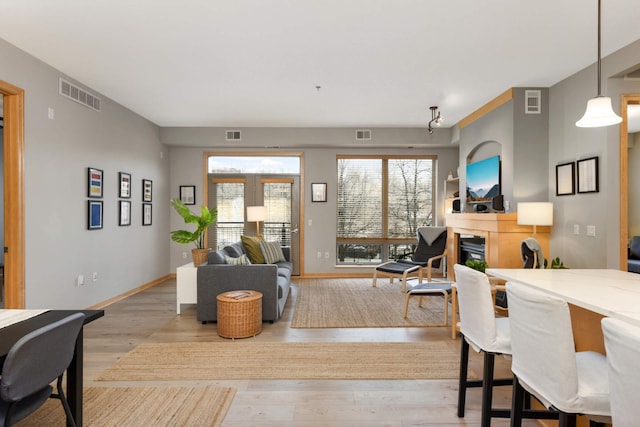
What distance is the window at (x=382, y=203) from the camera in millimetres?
6871

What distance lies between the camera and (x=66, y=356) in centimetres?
159

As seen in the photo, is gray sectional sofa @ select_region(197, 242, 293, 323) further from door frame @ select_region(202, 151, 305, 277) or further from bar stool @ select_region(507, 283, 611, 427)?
door frame @ select_region(202, 151, 305, 277)

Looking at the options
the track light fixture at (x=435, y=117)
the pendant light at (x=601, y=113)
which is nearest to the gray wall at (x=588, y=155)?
the track light fixture at (x=435, y=117)

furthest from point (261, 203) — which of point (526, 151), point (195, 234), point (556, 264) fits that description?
point (556, 264)

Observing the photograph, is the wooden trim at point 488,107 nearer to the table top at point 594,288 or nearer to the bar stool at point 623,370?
the table top at point 594,288

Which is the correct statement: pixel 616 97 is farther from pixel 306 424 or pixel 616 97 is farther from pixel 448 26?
pixel 306 424

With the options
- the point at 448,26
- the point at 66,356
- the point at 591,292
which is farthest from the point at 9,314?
the point at 448,26

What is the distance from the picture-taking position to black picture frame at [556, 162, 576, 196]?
3868 millimetres

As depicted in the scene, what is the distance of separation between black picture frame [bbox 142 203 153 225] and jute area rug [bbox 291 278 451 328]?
279 cm

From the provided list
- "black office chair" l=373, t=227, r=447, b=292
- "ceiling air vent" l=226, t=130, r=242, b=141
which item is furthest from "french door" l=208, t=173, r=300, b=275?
"black office chair" l=373, t=227, r=447, b=292

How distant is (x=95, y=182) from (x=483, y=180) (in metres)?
5.36

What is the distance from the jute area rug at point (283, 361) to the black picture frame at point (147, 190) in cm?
310

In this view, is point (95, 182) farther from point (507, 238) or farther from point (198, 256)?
point (507, 238)

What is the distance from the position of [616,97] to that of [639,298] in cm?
295
